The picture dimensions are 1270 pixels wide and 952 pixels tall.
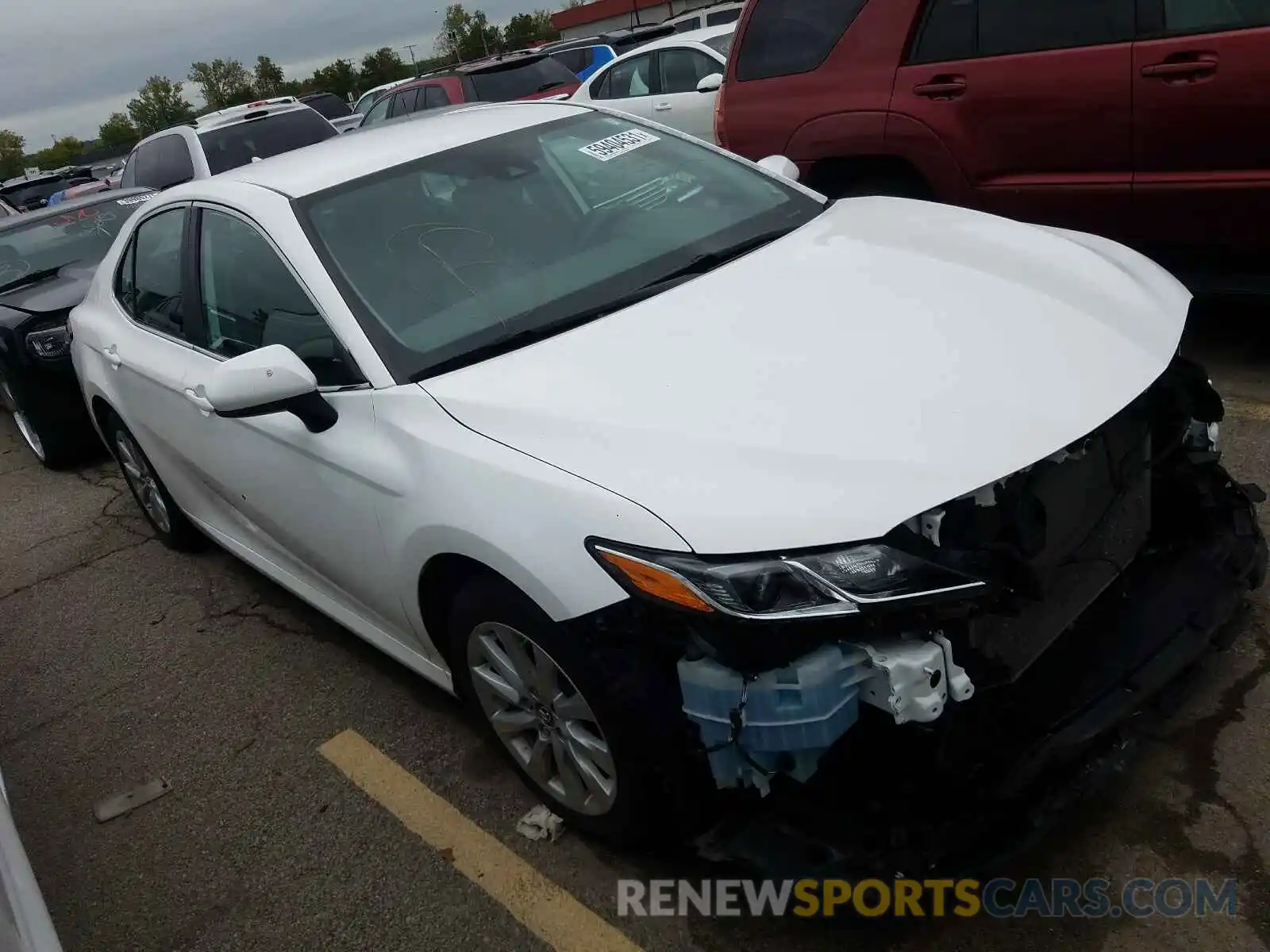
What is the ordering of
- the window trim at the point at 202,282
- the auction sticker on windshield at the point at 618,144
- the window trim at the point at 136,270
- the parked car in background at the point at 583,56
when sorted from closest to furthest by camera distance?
the window trim at the point at 202,282 < the auction sticker on windshield at the point at 618,144 < the window trim at the point at 136,270 < the parked car in background at the point at 583,56

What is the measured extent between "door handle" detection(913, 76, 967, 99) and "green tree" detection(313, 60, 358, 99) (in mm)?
64460

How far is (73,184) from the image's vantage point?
60.6 feet

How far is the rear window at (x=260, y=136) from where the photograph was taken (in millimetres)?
10031

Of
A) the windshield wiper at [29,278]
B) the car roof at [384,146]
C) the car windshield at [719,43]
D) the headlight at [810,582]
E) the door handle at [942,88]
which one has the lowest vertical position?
the headlight at [810,582]

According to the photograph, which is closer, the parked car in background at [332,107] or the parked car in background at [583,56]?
the parked car in background at [583,56]

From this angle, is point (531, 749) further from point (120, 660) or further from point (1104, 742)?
point (120, 660)

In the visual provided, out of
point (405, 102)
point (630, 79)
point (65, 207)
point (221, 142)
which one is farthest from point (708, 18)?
point (65, 207)

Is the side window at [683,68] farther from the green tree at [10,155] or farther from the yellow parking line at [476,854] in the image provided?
the green tree at [10,155]

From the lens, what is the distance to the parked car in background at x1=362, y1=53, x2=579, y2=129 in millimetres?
12641

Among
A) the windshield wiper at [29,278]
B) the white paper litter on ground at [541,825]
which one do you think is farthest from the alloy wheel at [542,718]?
the windshield wiper at [29,278]

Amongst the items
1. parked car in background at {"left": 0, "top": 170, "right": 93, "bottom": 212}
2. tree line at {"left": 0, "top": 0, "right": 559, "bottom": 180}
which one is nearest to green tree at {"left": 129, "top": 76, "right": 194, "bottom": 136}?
tree line at {"left": 0, "top": 0, "right": 559, "bottom": 180}

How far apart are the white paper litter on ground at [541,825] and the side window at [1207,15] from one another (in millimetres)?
3845

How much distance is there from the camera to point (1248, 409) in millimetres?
4066

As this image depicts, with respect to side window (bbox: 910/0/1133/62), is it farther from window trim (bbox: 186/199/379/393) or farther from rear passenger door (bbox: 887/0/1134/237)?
window trim (bbox: 186/199/379/393)
